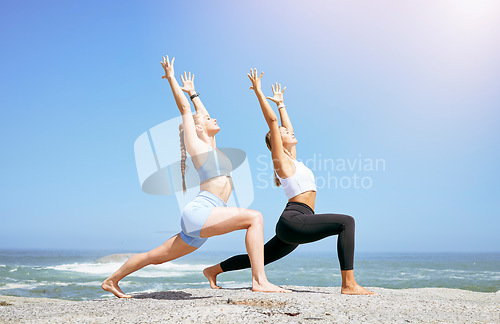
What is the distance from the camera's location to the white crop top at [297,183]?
498cm

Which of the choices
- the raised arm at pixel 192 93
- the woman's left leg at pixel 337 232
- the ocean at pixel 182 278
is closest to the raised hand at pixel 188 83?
the raised arm at pixel 192 93

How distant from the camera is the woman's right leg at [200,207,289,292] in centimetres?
443

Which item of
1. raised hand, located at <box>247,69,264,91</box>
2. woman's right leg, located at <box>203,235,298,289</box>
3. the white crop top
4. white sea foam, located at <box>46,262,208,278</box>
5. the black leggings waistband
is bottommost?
white sea foam, located at <box>46,262,208,278</box>

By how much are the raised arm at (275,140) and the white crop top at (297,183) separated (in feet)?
0.24

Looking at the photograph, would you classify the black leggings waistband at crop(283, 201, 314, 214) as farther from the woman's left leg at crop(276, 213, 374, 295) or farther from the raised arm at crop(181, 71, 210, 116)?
the raised arm at crop(181, 71, 210, 116)

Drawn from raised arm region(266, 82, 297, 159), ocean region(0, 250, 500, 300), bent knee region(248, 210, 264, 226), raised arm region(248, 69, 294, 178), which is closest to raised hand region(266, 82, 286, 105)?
raised arm region(266, 82, 297, 159)

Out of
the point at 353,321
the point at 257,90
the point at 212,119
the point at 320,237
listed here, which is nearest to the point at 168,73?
the point at 212,119

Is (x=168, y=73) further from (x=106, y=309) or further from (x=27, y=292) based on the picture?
(x=27, y=292)

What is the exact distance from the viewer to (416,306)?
387cm

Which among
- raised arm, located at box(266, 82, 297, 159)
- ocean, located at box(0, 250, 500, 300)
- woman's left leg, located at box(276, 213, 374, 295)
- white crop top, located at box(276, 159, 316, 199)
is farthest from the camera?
ocean, located at box(0, 250, 500, 300)

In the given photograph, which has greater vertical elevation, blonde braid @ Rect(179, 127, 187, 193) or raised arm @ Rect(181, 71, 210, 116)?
raised arm @ Rect(181, 71, 210, 116)

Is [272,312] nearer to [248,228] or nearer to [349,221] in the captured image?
[248,228]

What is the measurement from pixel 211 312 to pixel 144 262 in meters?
1.73

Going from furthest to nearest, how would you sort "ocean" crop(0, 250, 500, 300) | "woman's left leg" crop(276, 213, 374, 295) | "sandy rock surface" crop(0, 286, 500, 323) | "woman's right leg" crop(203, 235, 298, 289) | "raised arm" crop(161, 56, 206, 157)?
"ocean" crop(0, 250, 500, 300)
"woman's right leg" crop(203, 235, 298, 289)
"raised arm" crop(161, 56, 206, 157)
"woman's left leg" crop(276, 213, 374, 295)
"sandy rock surface" crop(0, 286, 500, 323)
